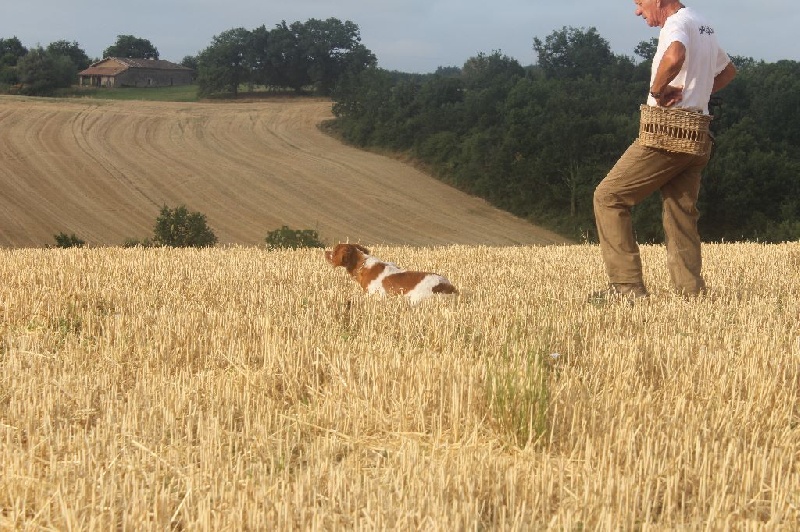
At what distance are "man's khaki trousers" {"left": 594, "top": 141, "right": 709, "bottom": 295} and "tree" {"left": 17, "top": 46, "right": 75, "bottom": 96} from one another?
6933 centimetres

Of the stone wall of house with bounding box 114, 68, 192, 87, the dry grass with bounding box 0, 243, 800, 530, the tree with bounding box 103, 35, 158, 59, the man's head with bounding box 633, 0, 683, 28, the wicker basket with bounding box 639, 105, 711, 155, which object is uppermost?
the tree with bounding box 103, 35, 158, 59

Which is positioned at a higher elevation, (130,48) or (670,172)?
(130,48)

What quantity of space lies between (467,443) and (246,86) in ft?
241

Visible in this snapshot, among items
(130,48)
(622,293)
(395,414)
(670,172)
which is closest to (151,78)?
(130,48)

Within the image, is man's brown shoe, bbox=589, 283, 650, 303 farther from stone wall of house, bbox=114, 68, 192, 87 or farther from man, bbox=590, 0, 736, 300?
stone wall of house, bbox=114, 68, 192, 87

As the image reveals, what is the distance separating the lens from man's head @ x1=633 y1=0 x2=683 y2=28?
7.16 metres

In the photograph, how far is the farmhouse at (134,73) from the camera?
8962 centimetres

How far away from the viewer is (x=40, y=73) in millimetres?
70188

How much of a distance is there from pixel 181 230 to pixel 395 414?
2085 centimetres

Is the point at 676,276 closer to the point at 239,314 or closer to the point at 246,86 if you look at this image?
the point at 239,314

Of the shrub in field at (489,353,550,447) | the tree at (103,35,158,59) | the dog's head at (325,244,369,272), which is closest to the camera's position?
the shrub in field at (489,353,550,447)

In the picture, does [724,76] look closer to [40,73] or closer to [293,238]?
[293,238]

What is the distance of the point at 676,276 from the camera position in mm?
7719

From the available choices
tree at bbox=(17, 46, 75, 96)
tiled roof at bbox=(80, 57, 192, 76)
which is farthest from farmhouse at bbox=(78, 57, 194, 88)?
tree at bbox=(17, 46, 75, 96)
